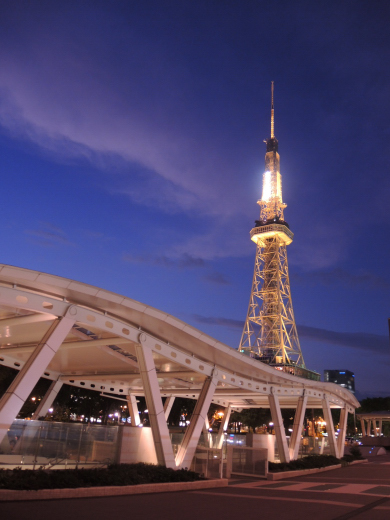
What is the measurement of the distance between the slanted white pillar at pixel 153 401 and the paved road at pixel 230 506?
1935 millimetres

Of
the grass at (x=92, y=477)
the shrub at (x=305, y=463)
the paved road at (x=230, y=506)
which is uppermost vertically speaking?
the shrub at (x=305, y=463)

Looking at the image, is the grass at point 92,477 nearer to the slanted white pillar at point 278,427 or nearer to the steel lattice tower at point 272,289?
the slanted white pillar at point 278,427

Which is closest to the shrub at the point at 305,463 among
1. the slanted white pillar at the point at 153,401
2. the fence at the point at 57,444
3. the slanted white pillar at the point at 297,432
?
the slanted white pillar at the point at 297,432

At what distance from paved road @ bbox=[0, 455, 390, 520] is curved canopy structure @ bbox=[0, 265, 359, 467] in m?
2.88

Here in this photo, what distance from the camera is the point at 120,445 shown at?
732 inches

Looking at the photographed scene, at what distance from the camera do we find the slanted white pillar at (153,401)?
17969mm

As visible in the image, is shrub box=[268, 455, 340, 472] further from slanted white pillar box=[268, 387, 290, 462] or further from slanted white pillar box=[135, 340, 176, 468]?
slanted white pillar box=[135, 340, 176, 468]

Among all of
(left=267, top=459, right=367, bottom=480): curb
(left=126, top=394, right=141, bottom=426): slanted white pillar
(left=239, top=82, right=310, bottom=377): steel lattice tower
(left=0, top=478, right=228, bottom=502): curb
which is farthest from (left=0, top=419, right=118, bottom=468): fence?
(left=239, top=82, right=310, bottom=377): steel lattice tower

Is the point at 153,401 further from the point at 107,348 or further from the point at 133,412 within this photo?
the point at 133,412

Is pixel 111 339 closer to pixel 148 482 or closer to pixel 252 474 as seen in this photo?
pixel 148 482

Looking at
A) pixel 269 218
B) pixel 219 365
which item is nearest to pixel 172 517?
pixel 219 365

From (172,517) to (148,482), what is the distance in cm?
503

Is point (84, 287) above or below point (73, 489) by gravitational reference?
above

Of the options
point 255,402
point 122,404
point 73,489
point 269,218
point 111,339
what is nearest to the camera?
point 73,489
